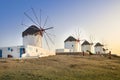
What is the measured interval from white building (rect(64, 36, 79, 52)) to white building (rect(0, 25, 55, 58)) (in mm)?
19234

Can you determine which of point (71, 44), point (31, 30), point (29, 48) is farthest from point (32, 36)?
point (71, 44)

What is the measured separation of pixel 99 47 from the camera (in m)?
79.8

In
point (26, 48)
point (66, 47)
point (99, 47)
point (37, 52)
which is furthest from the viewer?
point (99, 47)

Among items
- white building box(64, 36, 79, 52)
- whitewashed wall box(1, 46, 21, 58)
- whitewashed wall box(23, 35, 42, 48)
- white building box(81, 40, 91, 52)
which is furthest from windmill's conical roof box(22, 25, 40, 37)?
white building box(81, 40, 91, 52)

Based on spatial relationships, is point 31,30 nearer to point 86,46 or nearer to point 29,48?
point 29,48

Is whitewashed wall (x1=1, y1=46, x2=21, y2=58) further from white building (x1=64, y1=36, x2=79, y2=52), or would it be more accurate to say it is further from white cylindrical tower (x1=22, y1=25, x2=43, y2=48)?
white building (x1=64, y1=36, x2=79, y2=52)

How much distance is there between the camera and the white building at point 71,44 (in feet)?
200

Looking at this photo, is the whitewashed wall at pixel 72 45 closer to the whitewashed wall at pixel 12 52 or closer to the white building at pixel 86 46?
the white building at pixel 86 46

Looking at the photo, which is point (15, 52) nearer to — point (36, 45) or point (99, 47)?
point (36, 45)

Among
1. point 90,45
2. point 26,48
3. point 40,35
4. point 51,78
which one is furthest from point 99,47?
point 51,78

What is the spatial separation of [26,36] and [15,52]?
537 centimetres

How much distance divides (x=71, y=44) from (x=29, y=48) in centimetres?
2764

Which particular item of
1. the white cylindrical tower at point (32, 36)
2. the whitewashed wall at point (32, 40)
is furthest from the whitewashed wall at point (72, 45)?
the whitewashed wall at point (32, 40)

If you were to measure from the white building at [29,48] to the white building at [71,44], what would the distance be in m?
19.2
